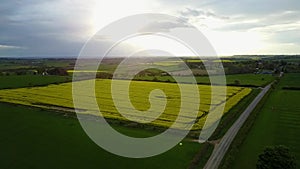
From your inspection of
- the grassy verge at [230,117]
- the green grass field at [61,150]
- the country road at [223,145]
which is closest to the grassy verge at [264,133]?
the country road at [223,145]

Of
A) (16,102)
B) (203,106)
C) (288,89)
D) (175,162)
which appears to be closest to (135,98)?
(203,106)

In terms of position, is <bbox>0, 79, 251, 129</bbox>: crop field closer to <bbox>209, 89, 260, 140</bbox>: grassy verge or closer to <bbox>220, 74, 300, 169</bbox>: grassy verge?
<bbox>209, 89, 260, 140</bbox>: grassy verge

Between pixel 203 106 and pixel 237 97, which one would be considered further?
pixel 237 97

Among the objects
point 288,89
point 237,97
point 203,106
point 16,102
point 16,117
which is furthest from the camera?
point 288,89

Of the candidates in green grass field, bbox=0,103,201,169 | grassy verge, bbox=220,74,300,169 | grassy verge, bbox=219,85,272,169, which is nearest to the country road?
grassy verge, bbox=219,85,272,169

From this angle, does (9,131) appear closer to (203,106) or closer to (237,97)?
(203,106)

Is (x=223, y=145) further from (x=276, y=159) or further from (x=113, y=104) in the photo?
(x=113, y=104)

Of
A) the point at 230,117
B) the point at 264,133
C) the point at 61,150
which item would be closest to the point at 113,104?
the point at 230,117
